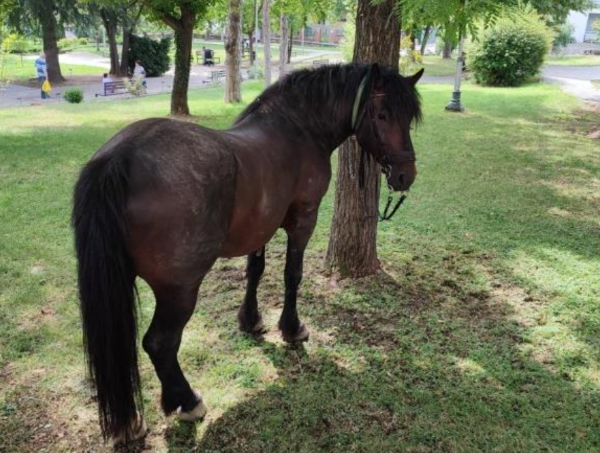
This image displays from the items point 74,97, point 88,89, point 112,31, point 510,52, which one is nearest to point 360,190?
point 74,97

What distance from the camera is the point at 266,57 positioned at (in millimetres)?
16312

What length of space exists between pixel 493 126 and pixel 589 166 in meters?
3.77

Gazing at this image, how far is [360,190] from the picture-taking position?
430cm

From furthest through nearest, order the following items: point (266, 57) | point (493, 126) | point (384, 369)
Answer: point (266, 57)
point (493, 126)
point (384, 369)

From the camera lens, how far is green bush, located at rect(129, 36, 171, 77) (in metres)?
27.5

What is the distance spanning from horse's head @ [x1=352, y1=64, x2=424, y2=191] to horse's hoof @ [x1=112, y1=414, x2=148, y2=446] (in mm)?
2016

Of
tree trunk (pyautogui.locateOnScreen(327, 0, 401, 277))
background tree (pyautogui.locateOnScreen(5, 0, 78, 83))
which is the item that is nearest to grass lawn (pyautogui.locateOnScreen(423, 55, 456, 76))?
background tree (pyautogui.locateOnScreen(5, 0, 78, 83))

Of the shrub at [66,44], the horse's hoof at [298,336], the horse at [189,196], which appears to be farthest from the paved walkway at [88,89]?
the horse's hoof at [298,336]

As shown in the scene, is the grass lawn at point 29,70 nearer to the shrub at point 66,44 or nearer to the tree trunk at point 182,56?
the shrub at point 66,44

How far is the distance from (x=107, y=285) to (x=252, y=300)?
5.13 ft

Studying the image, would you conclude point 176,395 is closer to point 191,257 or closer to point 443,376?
point 191,257

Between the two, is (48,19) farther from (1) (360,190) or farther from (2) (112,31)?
(1) (360,190)

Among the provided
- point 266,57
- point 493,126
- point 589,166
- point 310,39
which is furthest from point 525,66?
point 310,39

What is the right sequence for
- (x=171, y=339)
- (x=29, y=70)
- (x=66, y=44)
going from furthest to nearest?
(x=66, y=44) → (x=29, y=70) → (x=171, y=339)
